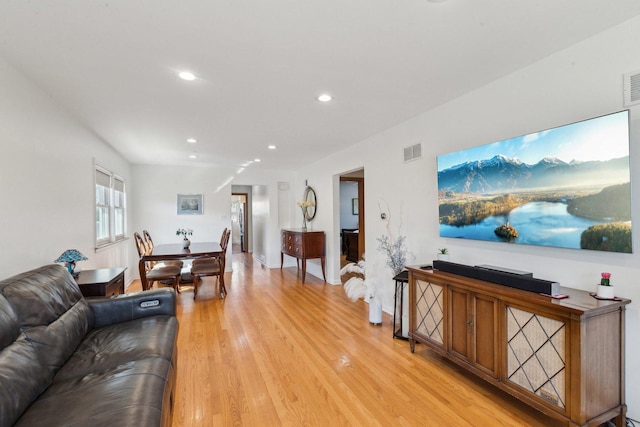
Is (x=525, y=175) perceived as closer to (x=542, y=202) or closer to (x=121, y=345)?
(x=542, y=202)

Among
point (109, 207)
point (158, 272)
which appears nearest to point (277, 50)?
point (158, 272)

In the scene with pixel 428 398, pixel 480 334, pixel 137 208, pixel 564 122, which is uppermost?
pixel 564 122

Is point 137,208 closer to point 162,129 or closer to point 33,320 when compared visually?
point 162,129

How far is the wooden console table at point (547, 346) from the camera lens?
5.13 feet

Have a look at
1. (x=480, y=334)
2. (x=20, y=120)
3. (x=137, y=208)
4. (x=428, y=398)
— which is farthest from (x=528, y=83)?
(x=137, y=208)

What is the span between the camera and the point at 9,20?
1.60 metres

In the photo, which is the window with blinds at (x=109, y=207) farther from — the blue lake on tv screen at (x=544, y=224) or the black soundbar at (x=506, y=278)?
the blue lake on tv screen at (x=544, y=224)

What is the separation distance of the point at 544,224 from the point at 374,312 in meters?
1.97

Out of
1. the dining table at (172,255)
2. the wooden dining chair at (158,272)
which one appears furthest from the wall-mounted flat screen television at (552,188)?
the wooden dining chair at (158,272)

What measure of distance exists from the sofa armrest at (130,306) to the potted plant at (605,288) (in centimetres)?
289

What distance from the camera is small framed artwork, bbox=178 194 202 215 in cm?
623

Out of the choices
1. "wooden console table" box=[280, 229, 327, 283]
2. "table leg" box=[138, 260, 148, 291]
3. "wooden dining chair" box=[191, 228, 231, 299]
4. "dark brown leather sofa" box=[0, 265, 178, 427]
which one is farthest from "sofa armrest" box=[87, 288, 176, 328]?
"wooden console table" box=[280, 229, 327, 283]

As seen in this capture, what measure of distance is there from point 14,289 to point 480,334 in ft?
9.39

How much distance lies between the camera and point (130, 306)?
7.36 ft
